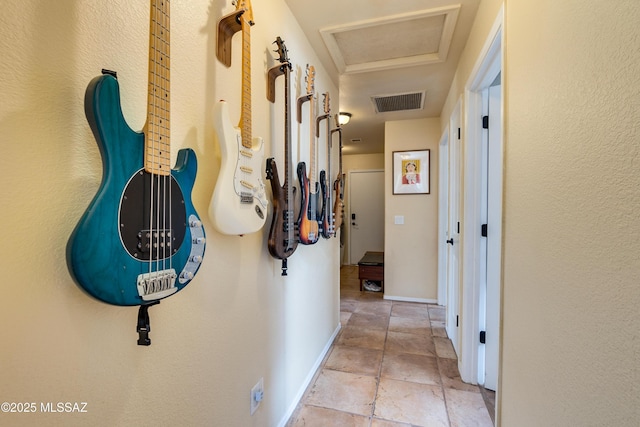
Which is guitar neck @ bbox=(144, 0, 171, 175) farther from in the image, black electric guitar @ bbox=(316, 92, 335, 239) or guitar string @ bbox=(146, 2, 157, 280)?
black electric guitar @ bbox=(316, 92, 335, 239)

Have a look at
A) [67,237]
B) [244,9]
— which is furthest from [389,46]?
[67,237]

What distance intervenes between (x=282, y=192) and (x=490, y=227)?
143cm

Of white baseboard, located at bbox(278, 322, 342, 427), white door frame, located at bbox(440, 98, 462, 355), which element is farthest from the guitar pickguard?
white door frame, located at bbox(440, 98, 462, 355)

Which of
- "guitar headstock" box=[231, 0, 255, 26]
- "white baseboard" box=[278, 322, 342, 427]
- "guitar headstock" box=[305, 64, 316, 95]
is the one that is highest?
"guitar headstock" box=[305, 64, 316, 95]

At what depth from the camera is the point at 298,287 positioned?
1.81 meters

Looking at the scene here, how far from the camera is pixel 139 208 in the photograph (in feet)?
2.15

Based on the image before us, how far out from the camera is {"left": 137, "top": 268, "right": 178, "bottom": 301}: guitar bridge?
2.19 feet

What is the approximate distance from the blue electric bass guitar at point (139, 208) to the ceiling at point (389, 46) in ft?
4.25

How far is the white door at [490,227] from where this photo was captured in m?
1.91

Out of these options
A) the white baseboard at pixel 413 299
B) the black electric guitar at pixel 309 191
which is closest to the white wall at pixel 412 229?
the white baseboard at pixel 413 299

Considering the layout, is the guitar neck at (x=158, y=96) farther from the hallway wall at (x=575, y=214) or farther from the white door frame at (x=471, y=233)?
the white door frame at (x=471, y=233)

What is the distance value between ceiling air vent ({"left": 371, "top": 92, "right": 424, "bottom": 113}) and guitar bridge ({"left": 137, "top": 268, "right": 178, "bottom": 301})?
2.76 meters

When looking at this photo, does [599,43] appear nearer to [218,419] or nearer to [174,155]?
[174,155]

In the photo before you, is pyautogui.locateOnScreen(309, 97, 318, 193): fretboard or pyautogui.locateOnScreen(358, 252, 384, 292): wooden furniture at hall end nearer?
pyautogui.locateOnScreen(309, 97, 318, 193): fretboard
